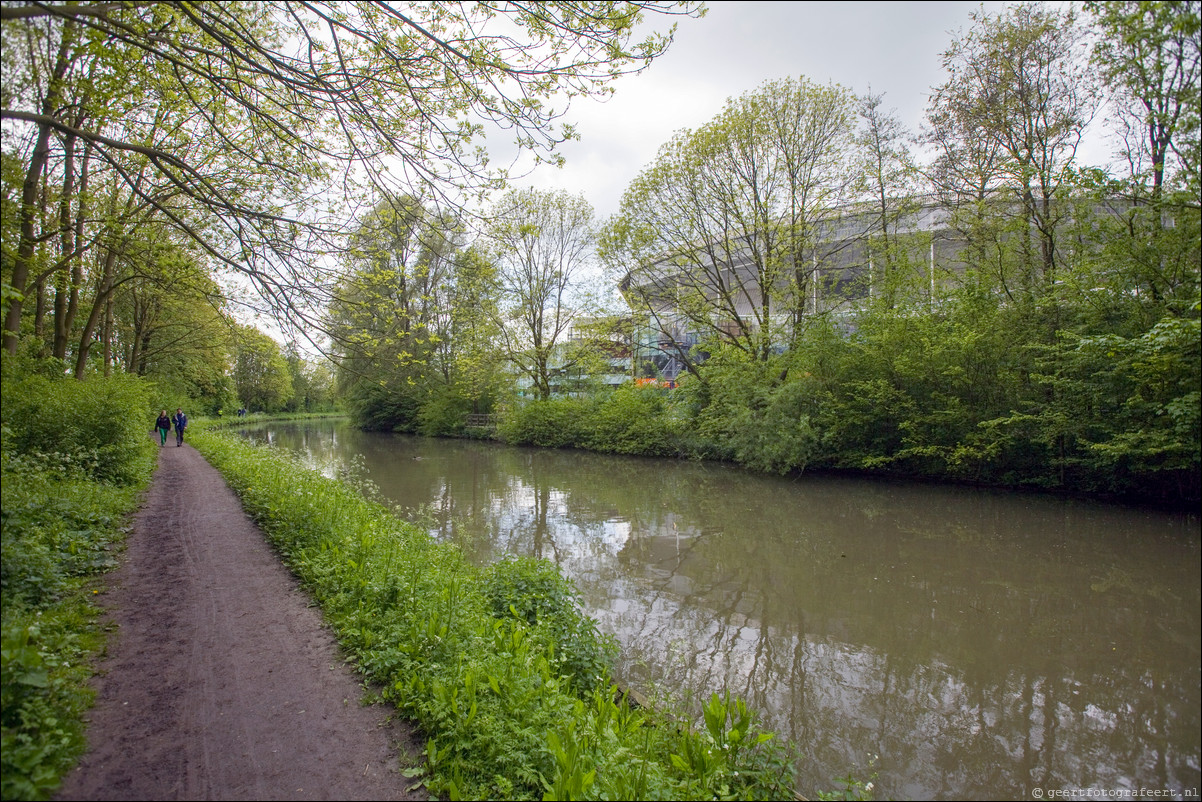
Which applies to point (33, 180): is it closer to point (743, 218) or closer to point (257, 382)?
point (743, 218)

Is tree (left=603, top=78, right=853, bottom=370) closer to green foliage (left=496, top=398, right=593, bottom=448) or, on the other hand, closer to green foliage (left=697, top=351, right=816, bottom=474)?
green foliage (left=697, top=351, right=816, bottom=474)

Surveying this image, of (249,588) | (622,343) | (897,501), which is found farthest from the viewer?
(622,343)

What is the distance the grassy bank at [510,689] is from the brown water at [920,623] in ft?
2.51

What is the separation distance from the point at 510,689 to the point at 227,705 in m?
1.78

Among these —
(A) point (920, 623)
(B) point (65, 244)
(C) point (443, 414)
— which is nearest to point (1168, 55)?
(A) point (920, 623)

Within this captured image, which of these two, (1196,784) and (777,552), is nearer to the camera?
(1196,784)

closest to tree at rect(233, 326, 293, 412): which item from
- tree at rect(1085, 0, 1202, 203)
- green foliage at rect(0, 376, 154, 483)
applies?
green foliage at rect(0, 376, 154, 483)

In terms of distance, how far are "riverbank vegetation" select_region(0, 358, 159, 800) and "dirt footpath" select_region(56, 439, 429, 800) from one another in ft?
0.63

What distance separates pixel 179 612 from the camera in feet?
17.1

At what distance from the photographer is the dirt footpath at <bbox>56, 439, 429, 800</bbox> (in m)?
3.01

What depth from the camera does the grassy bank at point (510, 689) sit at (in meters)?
3.20

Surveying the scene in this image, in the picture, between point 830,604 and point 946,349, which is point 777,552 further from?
point 946,349

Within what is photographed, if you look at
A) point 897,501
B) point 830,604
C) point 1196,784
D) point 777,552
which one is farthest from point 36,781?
point 897,501

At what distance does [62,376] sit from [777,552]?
45.0 ft
